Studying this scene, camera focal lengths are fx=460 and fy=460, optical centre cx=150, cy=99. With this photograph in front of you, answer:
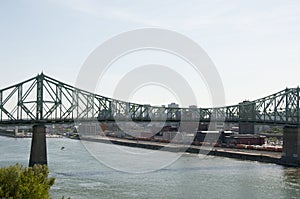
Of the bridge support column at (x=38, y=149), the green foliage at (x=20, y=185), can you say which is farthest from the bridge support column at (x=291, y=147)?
the green foliage at (x=20, y=185)

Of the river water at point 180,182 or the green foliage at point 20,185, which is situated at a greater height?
the green foliage at point 20,185

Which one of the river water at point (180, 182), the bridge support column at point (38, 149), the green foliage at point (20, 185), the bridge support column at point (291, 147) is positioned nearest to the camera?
the green foliage at point (20, 185)

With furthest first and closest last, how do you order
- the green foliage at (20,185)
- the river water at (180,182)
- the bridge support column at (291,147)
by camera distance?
the bridge support column at (291,147) → the river water at (180,182) → the green foliage at (20,185)

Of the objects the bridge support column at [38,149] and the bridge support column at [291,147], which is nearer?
the bridge support column at [38,149]

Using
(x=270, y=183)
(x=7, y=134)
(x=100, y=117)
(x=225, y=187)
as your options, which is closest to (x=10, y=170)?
(x=225, y=187)

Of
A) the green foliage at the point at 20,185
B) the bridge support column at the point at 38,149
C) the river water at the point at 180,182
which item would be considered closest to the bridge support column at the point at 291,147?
the river water at the point at 180,182

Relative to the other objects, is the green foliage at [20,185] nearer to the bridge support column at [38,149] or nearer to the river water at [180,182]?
the river water at [180,182]

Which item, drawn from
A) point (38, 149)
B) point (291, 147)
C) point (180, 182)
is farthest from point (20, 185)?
point (291, 147)

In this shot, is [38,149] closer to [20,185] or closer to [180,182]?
[180,182]
